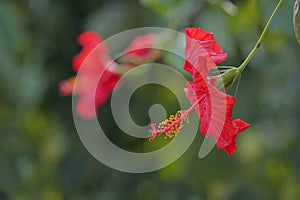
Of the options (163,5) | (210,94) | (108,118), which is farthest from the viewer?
(108,118)

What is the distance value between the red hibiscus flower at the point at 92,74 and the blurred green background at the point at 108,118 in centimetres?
15

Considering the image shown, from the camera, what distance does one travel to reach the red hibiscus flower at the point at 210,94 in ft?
2.20

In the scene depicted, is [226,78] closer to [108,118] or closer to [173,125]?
[173,125]

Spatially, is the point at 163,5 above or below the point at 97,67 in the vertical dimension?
above

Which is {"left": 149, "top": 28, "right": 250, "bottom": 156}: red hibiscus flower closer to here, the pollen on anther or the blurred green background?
the pollen on anther

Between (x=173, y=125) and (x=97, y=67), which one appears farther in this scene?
(x=97, y=67)

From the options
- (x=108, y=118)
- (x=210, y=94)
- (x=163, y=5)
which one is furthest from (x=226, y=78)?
(x=108, y=118)

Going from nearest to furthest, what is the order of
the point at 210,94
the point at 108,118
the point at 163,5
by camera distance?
the point at 210,94 < the point at 163,5 < the point at 108,118

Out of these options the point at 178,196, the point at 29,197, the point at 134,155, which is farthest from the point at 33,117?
the point at 178,196

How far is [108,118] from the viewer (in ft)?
4.63

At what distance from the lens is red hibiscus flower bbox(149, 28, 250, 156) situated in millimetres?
669

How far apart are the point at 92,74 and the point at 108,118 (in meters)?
0.28

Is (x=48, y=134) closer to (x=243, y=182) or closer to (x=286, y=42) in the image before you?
(x=243, y=182)

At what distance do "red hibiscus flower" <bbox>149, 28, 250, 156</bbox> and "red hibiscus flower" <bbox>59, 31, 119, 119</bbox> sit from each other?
15.9 inches
